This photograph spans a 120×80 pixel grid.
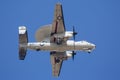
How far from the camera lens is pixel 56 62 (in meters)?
110

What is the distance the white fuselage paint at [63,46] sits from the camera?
324ft

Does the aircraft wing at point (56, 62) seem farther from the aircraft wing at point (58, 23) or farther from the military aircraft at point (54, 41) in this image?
the aircraft wing at point (58, 23)

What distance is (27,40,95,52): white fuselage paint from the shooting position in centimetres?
9869

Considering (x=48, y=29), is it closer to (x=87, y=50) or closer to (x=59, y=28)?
(x=59, y=28)

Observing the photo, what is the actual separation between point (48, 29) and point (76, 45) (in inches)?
272

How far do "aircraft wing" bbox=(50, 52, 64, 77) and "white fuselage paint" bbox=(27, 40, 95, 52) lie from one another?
614cm

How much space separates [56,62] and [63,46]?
1120 centimetres

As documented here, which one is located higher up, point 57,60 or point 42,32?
point 42,32

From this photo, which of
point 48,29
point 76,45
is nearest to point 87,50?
point 76,45

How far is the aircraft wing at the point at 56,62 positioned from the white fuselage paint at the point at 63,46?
242 inches

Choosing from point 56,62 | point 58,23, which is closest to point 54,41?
point 58,23

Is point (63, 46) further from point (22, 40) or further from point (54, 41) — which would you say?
point (22, 40)

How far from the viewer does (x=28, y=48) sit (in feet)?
325

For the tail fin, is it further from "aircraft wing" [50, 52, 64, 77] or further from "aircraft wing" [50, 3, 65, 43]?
Result: "aircraft wing" [50, 52, 64, 77]
